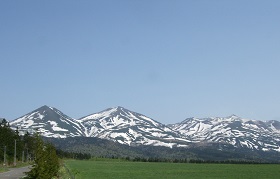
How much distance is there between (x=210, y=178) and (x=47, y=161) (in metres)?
32.5

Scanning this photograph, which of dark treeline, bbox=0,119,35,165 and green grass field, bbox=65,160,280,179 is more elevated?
dark treeline, bbox=0,119,35,165

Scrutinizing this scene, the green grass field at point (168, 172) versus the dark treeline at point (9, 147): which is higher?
the dark treeline at point (9, 147)

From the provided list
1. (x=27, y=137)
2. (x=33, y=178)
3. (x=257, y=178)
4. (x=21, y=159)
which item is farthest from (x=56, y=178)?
(x=27, y=137)

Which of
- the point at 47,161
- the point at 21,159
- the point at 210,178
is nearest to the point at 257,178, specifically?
the point at 210,178

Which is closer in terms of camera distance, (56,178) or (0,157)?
(56,178)

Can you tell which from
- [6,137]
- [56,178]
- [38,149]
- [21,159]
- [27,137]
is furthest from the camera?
[27,137]

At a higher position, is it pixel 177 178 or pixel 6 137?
pixel 6 137

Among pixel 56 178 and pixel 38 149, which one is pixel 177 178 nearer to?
pixel 56 178

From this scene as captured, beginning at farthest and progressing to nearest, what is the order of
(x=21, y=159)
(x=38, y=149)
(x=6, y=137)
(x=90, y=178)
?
1. (x=21, y=159)
2. (x=6, y=137)
3. (x=90, y=178)
4. (x=38, y=149)

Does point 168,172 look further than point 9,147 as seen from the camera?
No

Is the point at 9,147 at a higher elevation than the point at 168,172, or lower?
higher

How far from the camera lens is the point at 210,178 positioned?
219ft

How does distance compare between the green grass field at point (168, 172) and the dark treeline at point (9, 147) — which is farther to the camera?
the dark treeline at point (9, 147)

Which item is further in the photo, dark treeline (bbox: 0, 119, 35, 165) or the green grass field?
dark treeline (bbox: 0, 119, 35, 165)
